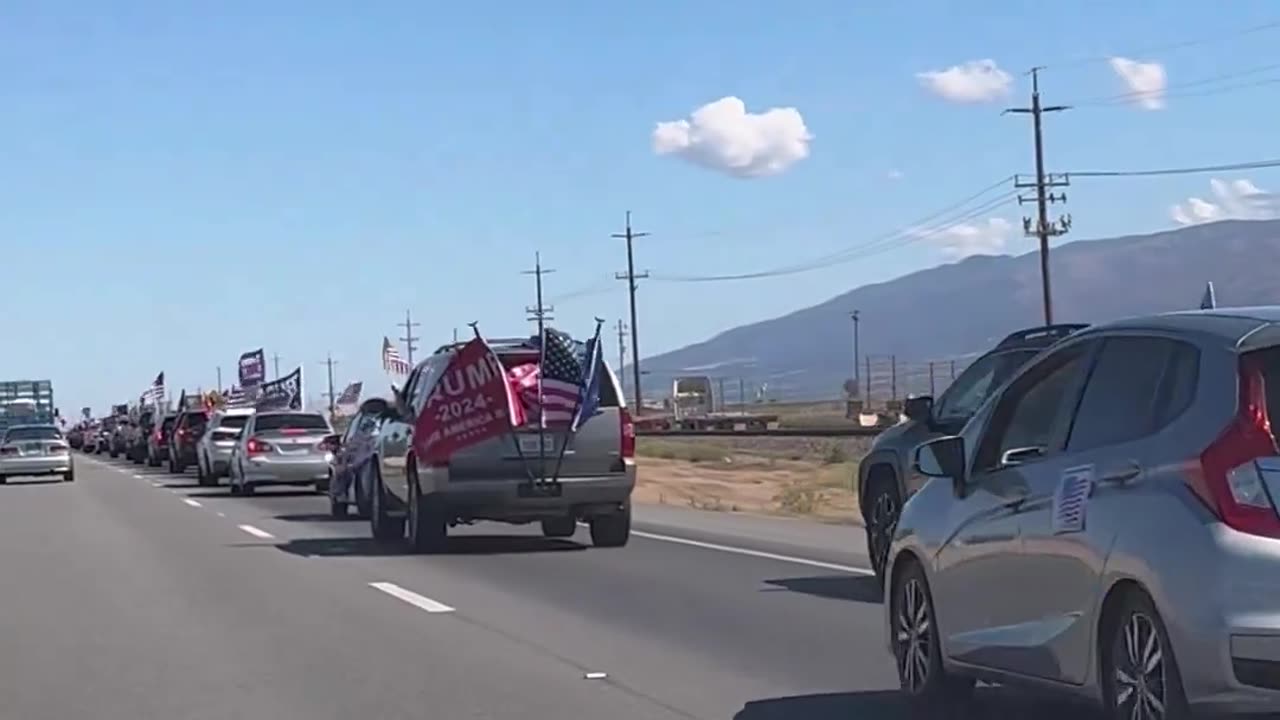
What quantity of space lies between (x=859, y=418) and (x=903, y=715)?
257ft

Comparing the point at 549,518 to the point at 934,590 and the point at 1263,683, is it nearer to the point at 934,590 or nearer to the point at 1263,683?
the point at 934,590

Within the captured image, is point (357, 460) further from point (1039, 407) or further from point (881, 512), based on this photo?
point (1039, 407)

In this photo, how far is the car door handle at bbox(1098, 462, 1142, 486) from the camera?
7.96 metres

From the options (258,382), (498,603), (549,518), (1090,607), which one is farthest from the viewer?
(258,382)

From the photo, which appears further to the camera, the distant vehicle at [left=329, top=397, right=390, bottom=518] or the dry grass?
the dry grass


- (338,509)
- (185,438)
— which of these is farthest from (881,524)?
(185,438)

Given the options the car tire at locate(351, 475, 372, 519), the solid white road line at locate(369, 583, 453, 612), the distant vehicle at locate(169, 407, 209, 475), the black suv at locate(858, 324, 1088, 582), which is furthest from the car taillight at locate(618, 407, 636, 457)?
the distant vehicle at locate(169, 407, 209, 475)

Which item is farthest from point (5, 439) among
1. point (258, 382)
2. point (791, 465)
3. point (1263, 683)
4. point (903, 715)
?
point (1263, 683)

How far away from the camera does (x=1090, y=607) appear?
27.0ft

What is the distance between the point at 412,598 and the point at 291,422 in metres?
20.4

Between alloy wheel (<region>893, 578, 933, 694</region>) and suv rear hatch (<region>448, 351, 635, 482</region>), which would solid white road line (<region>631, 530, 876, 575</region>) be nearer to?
suv rear hatch (<region>448, 351, 635, 482</region>)

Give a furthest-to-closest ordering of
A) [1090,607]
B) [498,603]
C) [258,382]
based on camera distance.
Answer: [258,382], [498,603], [1090,607]

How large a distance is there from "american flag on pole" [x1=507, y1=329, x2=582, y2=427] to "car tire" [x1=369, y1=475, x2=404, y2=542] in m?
3.10

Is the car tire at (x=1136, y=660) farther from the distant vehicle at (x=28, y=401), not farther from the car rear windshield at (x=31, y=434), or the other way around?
the distant vehicle at (x=28, y=401)
